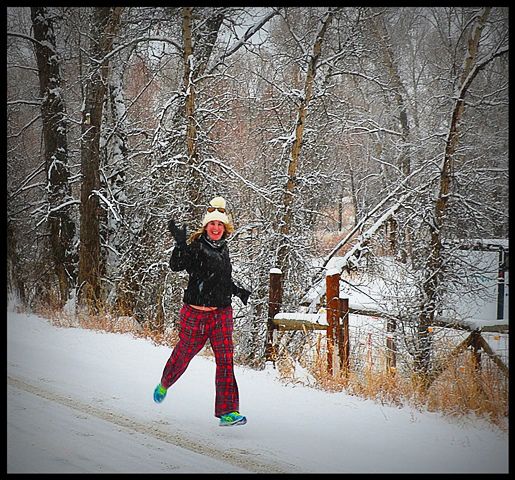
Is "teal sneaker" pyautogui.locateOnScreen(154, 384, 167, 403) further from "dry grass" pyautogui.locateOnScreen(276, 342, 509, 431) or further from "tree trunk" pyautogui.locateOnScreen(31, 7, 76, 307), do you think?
"tree trunk" pyautogui.locateOnScreen(31, 7, 76, 307)

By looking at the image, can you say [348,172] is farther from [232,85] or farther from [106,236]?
[106,236]

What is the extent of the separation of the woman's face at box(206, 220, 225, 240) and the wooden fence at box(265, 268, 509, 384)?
189cm

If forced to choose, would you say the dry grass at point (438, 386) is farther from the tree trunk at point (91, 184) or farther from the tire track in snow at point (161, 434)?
the tree trunk at point (91, 184)

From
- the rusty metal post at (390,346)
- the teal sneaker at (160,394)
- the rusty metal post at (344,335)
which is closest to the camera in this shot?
the teal sneaker at (160,394)

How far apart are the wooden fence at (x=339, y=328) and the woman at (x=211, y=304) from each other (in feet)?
5.51

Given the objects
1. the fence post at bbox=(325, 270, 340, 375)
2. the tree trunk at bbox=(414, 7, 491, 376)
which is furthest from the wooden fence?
the tree trunk at bbox=(414, 7, 491, 376)

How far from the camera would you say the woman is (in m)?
5.08

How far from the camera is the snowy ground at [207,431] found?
436 cm

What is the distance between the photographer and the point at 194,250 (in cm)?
514

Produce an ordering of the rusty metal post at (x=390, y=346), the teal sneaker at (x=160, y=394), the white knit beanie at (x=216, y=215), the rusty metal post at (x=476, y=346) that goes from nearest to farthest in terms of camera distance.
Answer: the white knit beanie at (x=216, y=215), the teal sneaker at (x=160, y=394), the rusty metal post at (x=476, y=346), the rusty metal post at (x=390, y=346)

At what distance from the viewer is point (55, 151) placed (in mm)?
12867

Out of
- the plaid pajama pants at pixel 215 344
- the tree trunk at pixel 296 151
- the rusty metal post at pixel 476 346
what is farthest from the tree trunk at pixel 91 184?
the rusty metal post at pixel 476 346

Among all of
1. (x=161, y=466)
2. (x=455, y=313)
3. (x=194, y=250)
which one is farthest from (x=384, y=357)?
(x=161, y=466)

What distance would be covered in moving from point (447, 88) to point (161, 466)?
603cm
